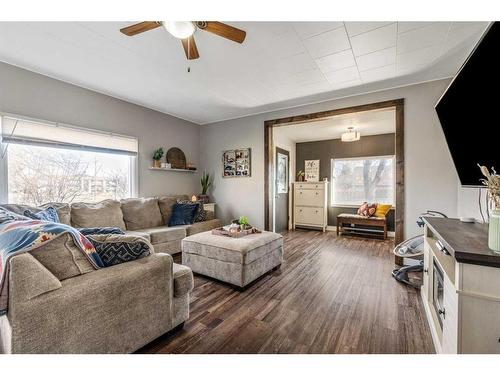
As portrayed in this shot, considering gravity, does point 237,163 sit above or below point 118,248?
above

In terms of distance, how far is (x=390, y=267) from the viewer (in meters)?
2.93

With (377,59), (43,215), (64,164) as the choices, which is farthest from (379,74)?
(64,164)

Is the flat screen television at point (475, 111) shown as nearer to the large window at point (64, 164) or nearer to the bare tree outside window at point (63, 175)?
the large window at point (64, 164)

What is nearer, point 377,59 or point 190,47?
point 190,47

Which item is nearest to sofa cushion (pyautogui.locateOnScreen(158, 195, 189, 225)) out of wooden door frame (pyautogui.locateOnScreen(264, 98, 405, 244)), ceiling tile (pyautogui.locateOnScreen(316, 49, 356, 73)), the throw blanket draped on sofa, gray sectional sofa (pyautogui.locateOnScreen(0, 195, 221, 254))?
gray sectional sofa (pyautogui.locateOnScreen(0, 195, 221, 254))

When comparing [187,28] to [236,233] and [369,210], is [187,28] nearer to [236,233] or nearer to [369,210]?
[236,233]

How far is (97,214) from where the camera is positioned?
293cm

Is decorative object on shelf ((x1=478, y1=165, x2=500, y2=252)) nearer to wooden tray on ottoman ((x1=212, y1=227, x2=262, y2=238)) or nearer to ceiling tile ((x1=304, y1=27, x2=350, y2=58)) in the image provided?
ceiling tile ((x1=304, y1=27, x2=350, y2=58))

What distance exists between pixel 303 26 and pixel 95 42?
1.89 m

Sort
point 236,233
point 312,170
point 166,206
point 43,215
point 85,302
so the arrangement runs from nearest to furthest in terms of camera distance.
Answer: point 85,302 < point 43,215 < point 236,233 < point 166,206 < point 312,170

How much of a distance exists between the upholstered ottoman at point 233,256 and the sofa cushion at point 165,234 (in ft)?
1.98

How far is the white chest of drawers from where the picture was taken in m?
5.39

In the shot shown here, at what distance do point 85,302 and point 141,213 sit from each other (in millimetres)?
2448
